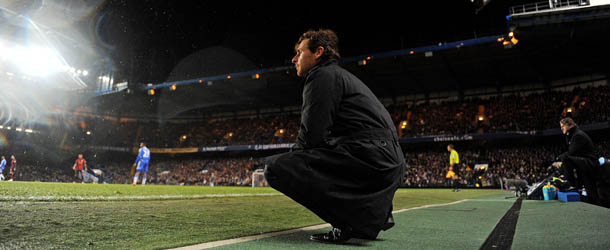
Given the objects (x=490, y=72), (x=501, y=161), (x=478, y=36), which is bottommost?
(x=501, y=161)

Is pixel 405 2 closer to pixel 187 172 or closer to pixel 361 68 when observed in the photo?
pixel 361 68

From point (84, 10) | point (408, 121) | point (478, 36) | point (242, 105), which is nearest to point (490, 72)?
point (478, 36)

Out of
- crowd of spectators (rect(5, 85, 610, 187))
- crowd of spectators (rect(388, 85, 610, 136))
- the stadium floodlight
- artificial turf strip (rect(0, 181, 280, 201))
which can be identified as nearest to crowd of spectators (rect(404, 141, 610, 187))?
crowd of spectators (rect(5, 85, 610, 187))

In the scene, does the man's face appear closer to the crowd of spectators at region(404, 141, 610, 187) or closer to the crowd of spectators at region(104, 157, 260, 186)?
the crowd of spectators at region(404, 141, 610, 187)

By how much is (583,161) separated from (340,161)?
633cm

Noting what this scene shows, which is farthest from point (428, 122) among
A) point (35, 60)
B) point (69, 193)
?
point (35, 60)

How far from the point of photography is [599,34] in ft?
62.4

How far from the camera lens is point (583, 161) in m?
5.78

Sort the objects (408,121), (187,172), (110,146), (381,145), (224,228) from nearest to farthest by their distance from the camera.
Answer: (381,145)
(224,228)
(408,121)
(187,172)
(110,146)

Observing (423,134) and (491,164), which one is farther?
(423,134)

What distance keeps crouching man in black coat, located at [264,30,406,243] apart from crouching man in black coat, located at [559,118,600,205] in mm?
5897

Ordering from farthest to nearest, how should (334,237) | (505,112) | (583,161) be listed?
(505,112)
(583,161)
(334,237)

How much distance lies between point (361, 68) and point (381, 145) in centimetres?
2503

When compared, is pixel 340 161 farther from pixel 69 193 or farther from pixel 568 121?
pixel 69 193
